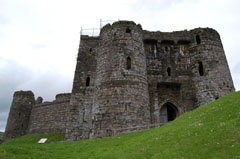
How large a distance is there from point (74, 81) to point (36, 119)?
1406 cm

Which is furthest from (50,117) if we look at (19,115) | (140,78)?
(140,78)

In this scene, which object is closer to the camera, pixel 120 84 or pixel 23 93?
pixel 120 84

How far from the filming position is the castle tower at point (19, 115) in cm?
3150

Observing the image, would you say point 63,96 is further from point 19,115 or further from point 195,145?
point 195,145

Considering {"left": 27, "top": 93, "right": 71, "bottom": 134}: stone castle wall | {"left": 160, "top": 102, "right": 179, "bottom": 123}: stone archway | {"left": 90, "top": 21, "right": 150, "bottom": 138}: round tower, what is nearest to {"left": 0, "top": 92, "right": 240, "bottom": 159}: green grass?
{"left": 90, "top": 21, "right": 150, "bottom": 138}: round tower

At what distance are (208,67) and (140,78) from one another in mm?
7308

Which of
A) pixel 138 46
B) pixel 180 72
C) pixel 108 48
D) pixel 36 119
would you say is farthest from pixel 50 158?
pixel 36 119

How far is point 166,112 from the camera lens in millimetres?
18766

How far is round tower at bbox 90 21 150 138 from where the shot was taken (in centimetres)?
1509

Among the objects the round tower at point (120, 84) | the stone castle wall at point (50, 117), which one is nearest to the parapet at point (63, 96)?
the stone castle wall at point (50, 117)

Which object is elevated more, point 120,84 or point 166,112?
point 120,84

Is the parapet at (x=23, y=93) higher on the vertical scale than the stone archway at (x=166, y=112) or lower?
higher

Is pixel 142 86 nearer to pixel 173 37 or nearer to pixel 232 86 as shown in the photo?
pixel 173 37

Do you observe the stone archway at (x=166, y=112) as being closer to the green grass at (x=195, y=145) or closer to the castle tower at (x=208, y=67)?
the castle tower at (x=208, y=67)
